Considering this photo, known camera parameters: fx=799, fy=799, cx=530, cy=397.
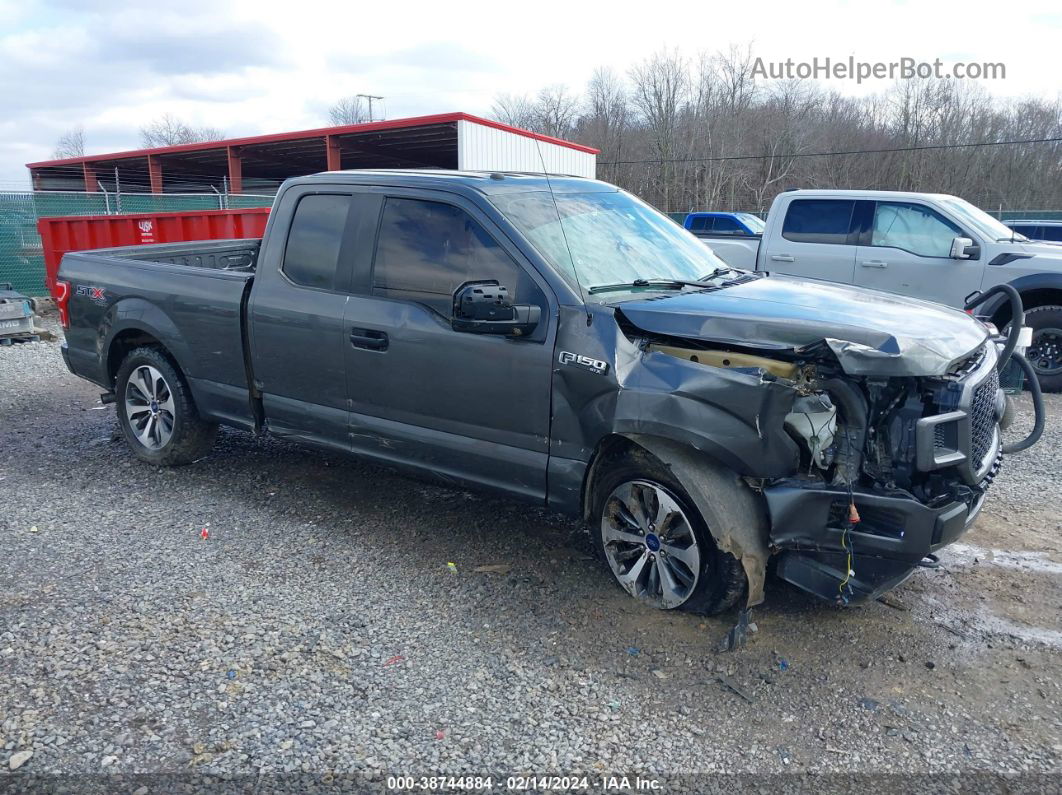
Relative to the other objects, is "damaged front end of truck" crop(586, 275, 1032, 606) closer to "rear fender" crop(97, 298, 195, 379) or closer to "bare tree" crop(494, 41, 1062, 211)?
"rear fender" crop(97, 298, 195, 379)

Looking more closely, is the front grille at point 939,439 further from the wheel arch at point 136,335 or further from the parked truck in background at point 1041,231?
the parked truck in background at point 1041,231

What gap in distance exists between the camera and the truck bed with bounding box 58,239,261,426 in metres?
5.08

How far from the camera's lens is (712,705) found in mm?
3098

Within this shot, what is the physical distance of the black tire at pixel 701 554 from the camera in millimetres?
3469

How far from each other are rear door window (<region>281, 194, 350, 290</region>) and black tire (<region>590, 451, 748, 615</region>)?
6.76ft

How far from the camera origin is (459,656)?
342 centimetres

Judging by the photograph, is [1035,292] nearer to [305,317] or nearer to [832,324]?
[832,324]

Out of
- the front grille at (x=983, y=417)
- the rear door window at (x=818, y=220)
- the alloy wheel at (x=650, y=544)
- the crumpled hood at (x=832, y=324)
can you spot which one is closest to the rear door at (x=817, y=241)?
the rear door window at (x=818, y=220)

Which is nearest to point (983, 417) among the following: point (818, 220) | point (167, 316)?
point (167, 316)

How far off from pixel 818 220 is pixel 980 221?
66.7 inches

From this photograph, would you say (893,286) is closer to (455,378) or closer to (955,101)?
(455,378)

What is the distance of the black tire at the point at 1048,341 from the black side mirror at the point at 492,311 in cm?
685

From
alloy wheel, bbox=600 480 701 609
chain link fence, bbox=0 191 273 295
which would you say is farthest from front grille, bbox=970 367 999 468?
chain link fence, bbox=0 191 273 295

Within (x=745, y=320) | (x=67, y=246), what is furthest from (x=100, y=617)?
(x=67, y=246)
